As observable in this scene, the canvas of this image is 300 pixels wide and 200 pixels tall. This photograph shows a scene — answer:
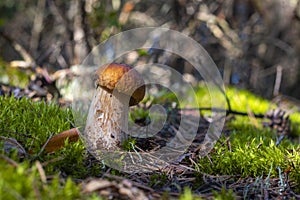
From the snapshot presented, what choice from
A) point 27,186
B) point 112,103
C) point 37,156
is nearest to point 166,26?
point 112,103

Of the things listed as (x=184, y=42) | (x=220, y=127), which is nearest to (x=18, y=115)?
(x=220, y=127)

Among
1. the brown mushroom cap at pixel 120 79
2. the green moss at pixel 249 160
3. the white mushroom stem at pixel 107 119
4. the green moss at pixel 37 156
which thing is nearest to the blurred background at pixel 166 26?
the green moss at pixel 37 156

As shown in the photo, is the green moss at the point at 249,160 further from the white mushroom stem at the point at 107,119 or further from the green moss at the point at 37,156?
the green moss at the point at 37,156

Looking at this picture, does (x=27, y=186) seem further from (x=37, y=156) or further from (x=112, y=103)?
(x=112, y=103)

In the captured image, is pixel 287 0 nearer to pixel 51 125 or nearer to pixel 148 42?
pixel 148 42

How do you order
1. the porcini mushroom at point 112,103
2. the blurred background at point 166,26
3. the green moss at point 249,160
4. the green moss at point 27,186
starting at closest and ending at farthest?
the green moss at point 27,186
the green moss at point 249,160
the porcini mushroom at point 112,103
the blurred background at point 166,26

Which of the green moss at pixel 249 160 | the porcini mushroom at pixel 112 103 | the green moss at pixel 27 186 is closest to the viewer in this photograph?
the green moss at pixel 27 186

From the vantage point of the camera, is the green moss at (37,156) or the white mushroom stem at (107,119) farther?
the white mushroom stem at (107,119)
